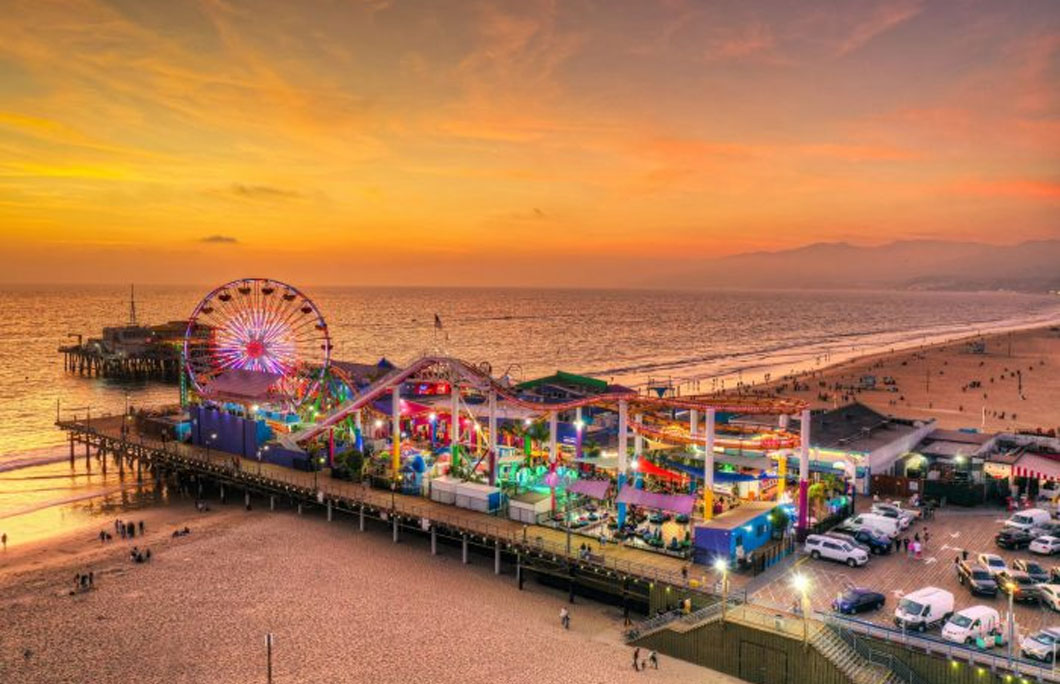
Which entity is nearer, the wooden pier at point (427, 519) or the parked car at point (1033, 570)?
the parked car at point (1033, 570)

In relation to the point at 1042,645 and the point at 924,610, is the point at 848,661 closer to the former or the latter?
the point at 924,610

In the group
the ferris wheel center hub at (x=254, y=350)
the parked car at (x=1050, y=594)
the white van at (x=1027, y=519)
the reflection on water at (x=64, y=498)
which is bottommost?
the reflection on water at (x=64, y=498)

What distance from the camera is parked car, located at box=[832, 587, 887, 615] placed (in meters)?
27.0

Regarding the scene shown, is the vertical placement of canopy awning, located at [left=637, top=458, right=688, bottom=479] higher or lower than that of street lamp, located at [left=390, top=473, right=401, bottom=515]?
higher

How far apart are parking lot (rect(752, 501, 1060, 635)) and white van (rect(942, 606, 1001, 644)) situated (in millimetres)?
989

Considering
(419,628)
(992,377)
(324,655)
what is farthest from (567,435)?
(992,377)

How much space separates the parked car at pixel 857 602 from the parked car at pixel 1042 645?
14.7ft

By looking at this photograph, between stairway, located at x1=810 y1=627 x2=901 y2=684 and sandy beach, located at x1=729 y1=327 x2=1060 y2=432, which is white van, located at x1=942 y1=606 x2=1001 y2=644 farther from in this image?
sandy beach, located at x1=729 y1=327 x2=1060 y2=432

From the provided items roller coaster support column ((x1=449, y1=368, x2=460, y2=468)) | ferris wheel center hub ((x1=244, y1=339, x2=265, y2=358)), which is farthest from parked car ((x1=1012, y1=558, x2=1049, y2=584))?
ferris wheel center hub ((x1=244, y1=339, x2=265, y2=358))

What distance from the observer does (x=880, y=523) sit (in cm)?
3453

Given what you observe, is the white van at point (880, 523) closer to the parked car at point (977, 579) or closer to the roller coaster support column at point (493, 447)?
the parked car at point (977, 579)

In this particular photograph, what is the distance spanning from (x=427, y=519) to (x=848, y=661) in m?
20.9

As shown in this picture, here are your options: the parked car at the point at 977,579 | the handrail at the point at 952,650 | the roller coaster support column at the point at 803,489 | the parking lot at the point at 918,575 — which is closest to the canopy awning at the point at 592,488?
the roller coaster support column at the point at 803,489

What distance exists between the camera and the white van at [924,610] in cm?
2569
